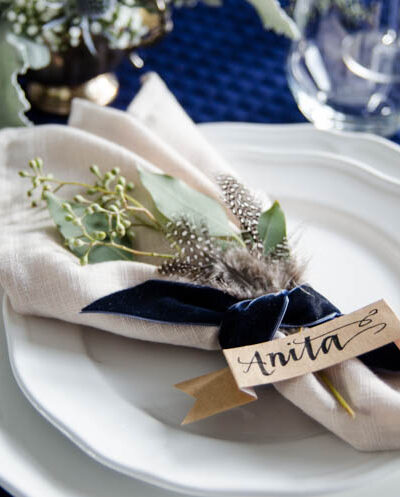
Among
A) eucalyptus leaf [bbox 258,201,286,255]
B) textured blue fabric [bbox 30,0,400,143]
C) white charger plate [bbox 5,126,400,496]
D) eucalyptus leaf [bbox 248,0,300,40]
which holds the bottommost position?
→ white charger plate [bbox 5,126,400,496]

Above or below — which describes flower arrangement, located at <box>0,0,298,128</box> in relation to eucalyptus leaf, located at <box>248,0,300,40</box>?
below

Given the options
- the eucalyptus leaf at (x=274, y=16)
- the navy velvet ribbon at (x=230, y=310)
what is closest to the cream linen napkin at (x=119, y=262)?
the navy velvet ribbon at (x=230, y=310)

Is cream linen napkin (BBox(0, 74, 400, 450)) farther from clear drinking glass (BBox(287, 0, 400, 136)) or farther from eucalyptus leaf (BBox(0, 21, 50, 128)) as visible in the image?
clear drinking glass (BBox(287, 0, 400, 136))

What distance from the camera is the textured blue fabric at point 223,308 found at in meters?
0.44

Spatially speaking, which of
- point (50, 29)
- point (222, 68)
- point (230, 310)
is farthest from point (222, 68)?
point (230, 310)

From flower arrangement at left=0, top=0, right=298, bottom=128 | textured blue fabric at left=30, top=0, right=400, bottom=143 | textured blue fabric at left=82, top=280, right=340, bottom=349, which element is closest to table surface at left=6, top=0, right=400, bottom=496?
textured blue fabric at left=30, top=0, right=400, bottom=143

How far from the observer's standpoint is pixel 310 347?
431 millimetres

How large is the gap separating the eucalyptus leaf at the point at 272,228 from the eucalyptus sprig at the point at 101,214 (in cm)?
8

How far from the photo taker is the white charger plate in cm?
39

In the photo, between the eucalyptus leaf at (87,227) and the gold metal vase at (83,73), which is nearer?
the eucalyptus leaf at (87,227)

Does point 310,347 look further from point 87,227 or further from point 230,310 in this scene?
point 87,227

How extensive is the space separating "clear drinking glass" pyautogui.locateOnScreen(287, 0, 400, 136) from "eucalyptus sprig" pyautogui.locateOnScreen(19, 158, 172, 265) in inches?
12.5

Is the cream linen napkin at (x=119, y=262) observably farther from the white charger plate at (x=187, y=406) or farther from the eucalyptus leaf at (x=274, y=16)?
the eucalyptus leaf at (x=274, y=16)

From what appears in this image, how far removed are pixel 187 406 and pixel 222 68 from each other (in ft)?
1.78
